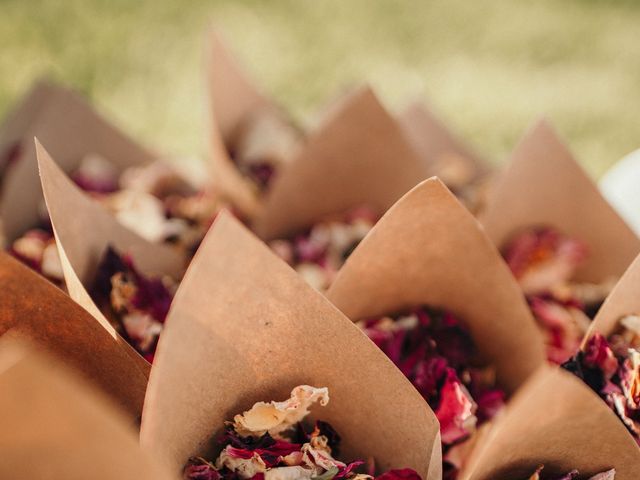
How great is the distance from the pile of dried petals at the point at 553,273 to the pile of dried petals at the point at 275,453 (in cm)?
46

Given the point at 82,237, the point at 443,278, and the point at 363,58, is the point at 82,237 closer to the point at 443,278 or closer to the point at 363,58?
the point at 443,278

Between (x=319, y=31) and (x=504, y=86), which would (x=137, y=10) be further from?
(x=504, y=86)

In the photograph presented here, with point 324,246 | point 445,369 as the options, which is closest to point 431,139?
point 324,246

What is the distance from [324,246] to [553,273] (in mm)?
341

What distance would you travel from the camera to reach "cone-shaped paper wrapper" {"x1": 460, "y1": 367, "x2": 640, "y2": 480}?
0.56 metres

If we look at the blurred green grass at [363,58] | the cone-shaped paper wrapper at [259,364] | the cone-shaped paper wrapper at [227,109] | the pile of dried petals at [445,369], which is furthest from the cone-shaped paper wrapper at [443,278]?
the blurred green grass at [363,58]

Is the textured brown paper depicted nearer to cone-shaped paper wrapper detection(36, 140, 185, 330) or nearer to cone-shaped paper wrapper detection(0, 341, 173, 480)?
cone-shaped paper wrapper detection(36, 140, 185, 330)

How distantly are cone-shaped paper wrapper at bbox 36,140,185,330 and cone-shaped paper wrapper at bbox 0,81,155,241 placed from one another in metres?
0.25

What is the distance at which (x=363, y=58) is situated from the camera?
7.50 feet

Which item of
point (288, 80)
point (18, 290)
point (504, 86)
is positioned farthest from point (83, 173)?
point (504, 86)

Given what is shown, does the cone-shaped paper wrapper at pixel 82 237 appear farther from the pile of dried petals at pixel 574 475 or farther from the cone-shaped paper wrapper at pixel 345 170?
→ the pile of dried petals at pixel 574 475

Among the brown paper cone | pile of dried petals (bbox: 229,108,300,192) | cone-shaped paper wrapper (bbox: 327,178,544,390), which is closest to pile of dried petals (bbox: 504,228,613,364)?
cone-shaped paper wrapper (bbox: 327,178,544,390)

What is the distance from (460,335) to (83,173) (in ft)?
2.18

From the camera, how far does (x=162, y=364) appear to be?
1.87ft
